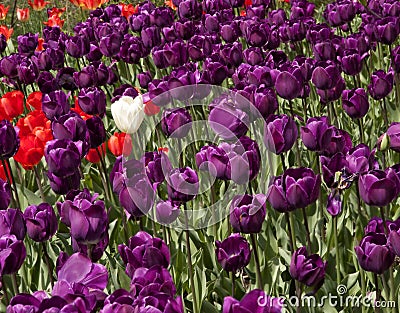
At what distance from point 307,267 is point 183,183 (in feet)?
1.47

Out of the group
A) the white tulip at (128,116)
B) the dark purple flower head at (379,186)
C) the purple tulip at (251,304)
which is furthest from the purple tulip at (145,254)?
the white tulip at (128,116)

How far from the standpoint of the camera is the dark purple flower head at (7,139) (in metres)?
2.50

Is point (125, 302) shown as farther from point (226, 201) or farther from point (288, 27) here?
point (288, 27)

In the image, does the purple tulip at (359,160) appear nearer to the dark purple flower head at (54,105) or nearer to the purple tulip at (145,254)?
the purple tulip at (145,254)

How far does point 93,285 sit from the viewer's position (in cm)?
169

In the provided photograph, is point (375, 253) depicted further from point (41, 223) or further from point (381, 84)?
point (381, 84)

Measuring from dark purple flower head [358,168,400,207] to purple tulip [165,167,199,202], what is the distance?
0.49 metres

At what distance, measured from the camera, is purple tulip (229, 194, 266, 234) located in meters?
2.06

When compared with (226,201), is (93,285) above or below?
above

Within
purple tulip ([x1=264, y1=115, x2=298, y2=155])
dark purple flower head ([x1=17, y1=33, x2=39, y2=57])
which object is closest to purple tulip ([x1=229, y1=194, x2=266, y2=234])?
purple tulip ([x1=264, y1=115, x2=298, y2=155])

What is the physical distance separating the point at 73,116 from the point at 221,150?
0.67m

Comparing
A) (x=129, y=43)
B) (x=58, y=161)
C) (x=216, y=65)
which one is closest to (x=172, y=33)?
(x=129, y=43)

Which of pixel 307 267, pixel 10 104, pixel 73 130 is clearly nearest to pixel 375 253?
pixel 307 267

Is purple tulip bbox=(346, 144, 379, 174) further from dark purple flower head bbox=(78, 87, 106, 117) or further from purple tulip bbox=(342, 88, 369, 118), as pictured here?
dark purple flower head bbox=(78, 87, 106, 117)
